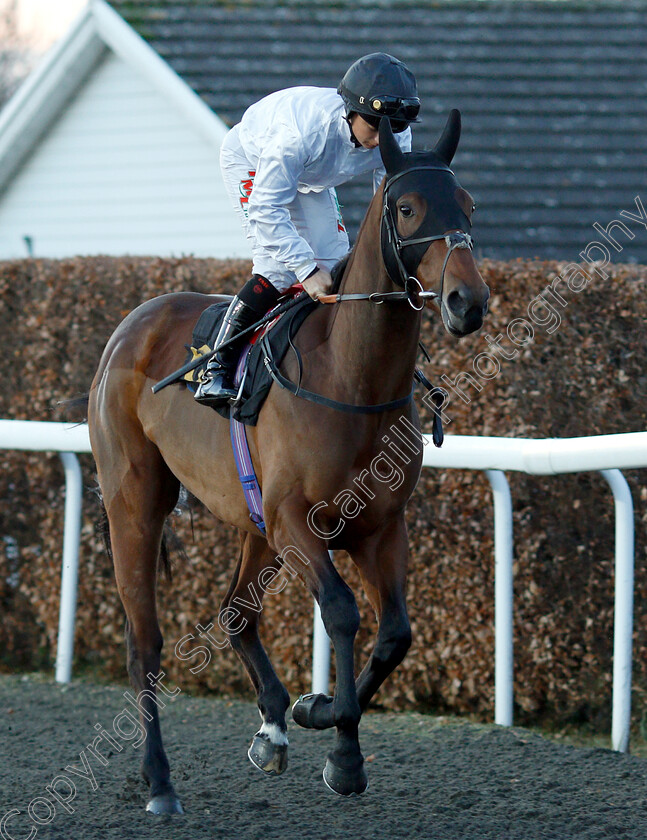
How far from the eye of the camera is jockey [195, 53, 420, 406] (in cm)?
327

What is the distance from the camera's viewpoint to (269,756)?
3727 mm

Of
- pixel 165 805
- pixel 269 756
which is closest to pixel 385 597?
pixel 269 756

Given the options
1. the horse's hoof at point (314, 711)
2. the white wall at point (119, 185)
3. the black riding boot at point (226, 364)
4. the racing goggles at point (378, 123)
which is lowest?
the horse's hoof at point (314, 711)

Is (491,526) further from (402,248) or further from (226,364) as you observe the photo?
(402,248)

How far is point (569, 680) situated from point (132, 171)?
20.7ft

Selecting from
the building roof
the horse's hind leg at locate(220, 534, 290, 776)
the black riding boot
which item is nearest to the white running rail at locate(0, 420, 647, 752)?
the horse's hind leg at locate(220, 534, 290, 776)

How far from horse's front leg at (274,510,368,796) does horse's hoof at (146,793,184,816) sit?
693 mm

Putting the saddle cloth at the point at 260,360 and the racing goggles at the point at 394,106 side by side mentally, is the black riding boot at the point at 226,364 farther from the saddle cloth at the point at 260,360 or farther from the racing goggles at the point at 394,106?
the racing goggles at the point at 394,106

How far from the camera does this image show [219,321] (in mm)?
3938

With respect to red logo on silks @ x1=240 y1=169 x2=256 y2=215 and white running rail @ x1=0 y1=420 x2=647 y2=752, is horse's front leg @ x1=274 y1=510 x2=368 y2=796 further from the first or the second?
red logo on silks @ x1=240 y1=169 x2=256 y2=215

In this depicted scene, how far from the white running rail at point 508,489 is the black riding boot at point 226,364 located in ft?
2.73

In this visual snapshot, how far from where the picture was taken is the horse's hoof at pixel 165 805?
3562 millimetres

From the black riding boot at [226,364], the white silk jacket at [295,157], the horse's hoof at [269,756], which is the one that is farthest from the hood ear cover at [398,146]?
the horse's hoof at [269,756]

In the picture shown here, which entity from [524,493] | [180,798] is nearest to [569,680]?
[524,493]
